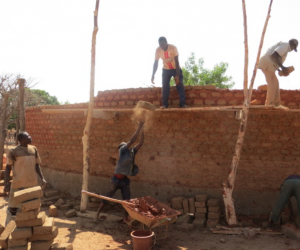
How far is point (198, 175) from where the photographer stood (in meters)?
6.70

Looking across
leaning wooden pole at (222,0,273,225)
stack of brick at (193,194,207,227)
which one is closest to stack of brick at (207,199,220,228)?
stack of brick at (193,194,207,227)

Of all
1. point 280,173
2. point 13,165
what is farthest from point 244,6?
point 13,165

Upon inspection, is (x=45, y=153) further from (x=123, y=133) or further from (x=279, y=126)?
(x=279, y=126)

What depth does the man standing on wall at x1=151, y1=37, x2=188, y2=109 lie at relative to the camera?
6.75 meters

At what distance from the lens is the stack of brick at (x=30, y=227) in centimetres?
434

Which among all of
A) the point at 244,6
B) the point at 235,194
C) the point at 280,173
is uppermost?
the point at 244,6

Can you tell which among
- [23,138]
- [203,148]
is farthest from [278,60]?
[23,138]

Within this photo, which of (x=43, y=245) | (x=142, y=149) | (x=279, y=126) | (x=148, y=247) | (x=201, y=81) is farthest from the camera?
(x=201, y=81)

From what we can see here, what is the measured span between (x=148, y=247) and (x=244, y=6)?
→ 4.59m

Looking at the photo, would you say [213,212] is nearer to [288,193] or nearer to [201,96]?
[288,193]

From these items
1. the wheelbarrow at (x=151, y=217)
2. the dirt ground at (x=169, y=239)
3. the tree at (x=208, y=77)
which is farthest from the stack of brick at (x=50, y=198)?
the tree at (x=208, y=77)

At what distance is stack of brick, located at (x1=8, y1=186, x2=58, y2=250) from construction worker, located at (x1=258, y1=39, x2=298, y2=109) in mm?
4509

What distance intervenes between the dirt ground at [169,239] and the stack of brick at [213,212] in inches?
8.0

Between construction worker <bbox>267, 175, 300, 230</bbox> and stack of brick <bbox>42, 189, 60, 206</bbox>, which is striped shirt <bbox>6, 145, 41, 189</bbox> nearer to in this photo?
stack of brick <bbox>42, 189, 60, 206</bbox>
